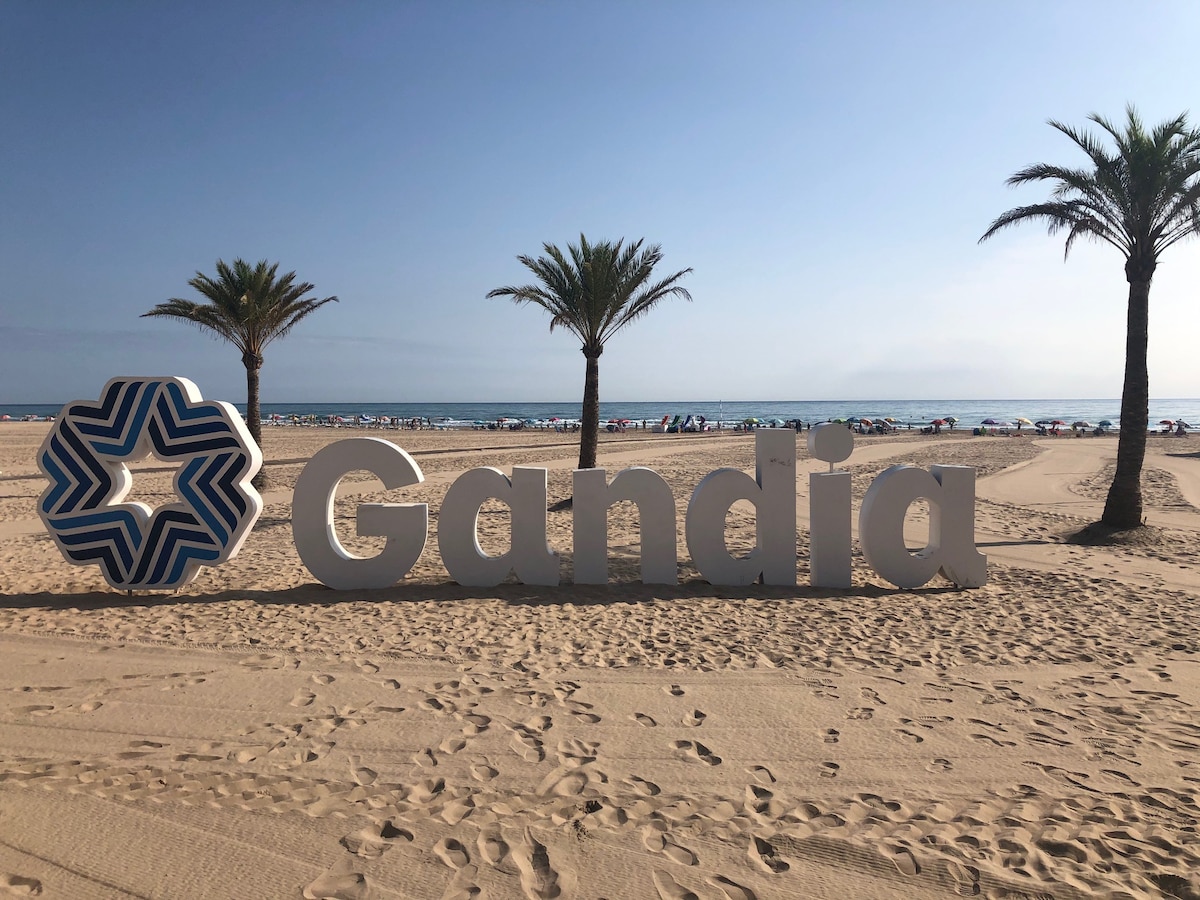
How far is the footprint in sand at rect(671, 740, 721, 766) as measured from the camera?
14.7 feet

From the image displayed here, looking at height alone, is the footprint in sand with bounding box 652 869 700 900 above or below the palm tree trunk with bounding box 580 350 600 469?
below

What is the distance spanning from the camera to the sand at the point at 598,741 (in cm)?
344

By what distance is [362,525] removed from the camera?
8.41m

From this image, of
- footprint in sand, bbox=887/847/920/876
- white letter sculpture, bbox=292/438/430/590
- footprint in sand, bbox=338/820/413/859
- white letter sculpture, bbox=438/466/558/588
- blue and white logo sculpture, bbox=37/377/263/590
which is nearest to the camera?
footprint in sand, bbox=887/847/920/876

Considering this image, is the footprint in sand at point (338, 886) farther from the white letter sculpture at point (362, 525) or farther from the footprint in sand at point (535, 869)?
the white letter sculpture at point (362, 525)

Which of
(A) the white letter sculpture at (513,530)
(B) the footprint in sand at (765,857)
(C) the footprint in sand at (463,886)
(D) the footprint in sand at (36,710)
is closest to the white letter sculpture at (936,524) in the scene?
(A) the white letter sculpture at (513,530)

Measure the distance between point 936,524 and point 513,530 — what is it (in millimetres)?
5541

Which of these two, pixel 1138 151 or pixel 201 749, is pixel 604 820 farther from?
pixel 1138 151

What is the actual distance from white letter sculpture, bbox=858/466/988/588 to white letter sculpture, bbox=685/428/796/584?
98 centimetres

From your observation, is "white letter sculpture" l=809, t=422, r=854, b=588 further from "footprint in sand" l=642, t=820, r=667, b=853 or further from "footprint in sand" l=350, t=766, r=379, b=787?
"footprint in sand" l=350, t=766, r=379, b=787

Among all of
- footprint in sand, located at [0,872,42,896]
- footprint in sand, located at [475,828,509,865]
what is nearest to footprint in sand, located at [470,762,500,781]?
footprint in sand, located at [475,828,509,865]

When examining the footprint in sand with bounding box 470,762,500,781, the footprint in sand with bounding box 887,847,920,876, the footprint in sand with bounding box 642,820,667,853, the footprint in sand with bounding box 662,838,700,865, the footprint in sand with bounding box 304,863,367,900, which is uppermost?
the footprint in sand with bounding box 470,762,500,781

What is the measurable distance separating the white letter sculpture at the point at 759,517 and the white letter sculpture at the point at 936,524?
3.22 feet

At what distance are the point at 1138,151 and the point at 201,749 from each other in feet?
54.2
